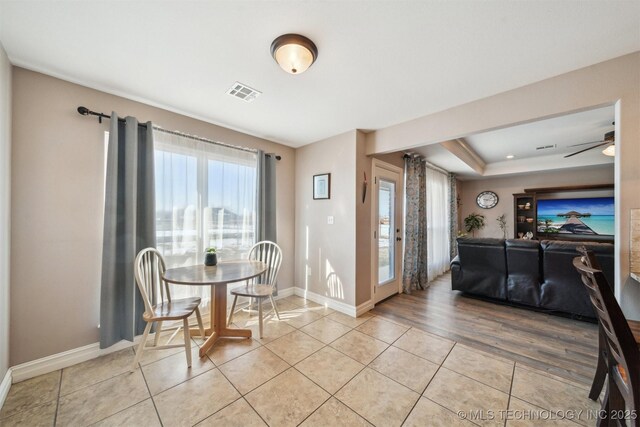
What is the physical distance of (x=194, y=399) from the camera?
1.65 meters

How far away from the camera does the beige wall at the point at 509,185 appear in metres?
5.02

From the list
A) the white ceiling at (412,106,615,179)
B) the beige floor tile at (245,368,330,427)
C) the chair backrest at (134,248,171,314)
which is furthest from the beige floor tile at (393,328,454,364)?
the white ceiling at (412,106,615,179)

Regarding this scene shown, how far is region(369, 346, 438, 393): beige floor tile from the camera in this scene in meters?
1.82

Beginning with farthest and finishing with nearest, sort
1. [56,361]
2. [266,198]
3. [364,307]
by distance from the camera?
[266,198]
[364,307]
[56,361]

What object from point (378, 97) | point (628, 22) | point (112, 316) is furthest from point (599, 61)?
point (112, 316)

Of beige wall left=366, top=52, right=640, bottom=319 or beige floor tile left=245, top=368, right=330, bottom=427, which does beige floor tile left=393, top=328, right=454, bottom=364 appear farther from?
beige wall left=366, top=52, right=640, bottom=319

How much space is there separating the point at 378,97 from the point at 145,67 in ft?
6.66

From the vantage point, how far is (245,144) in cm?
331

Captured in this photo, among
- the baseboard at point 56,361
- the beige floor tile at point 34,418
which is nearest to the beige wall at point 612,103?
the beige floor tile at point 34,418

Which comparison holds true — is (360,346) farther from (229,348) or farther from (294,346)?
(229,348)

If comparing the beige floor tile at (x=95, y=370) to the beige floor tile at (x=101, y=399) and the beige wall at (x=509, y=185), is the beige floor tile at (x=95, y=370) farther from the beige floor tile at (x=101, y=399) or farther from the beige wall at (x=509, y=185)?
the beige wall at (x=509, y=185)

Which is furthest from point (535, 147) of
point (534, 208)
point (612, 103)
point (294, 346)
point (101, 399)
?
point (101, 399)

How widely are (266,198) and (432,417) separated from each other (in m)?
2.94

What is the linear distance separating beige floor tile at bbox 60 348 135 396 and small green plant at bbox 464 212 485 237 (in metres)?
7.36
